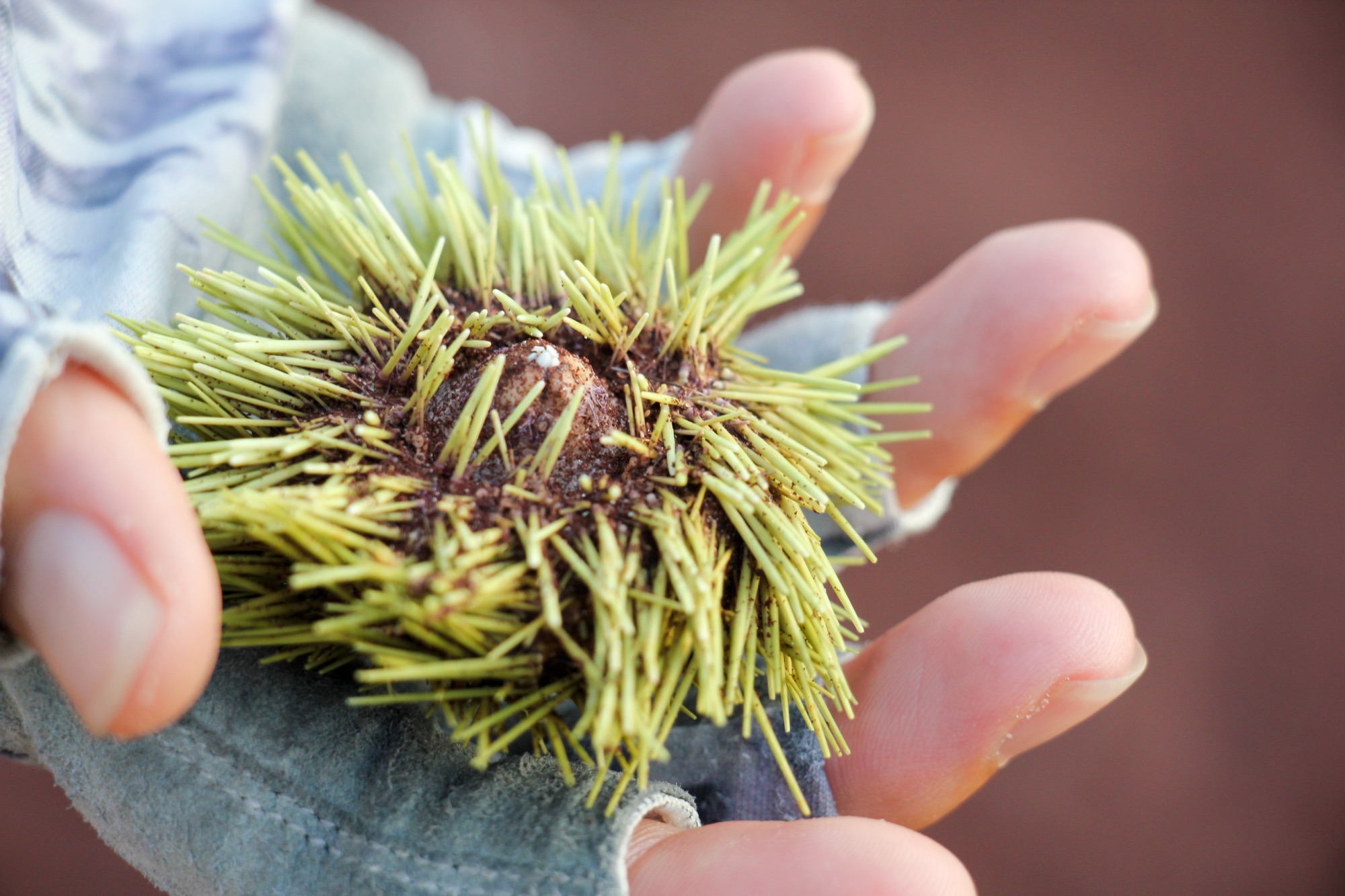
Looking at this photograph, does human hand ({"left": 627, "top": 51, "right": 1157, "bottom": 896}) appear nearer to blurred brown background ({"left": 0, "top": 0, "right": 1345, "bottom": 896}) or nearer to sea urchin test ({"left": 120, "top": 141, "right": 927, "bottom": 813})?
sea urchin test ({"left": 120, "top": 141, "right": 927, "bottom": 813})

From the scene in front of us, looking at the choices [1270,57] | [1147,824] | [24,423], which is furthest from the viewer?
[1270,57]

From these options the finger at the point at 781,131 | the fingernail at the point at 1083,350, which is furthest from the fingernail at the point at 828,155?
the fingernail at the point at 1083,350

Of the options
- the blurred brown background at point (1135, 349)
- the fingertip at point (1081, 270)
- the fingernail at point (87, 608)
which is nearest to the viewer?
the fingernail at point (87, 608)

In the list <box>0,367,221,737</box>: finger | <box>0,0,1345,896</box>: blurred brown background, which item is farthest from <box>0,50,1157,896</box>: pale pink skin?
<box>0,0,1345,896</box>: blurred brown background

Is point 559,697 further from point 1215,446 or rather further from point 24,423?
point 1215,446

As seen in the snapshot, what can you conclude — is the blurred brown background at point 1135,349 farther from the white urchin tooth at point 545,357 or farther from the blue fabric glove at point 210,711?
the white urchin tooth at point 545,357

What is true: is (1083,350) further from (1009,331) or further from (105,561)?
(105,561)

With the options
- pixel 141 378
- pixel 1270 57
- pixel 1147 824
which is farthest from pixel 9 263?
pixel 1270 57
